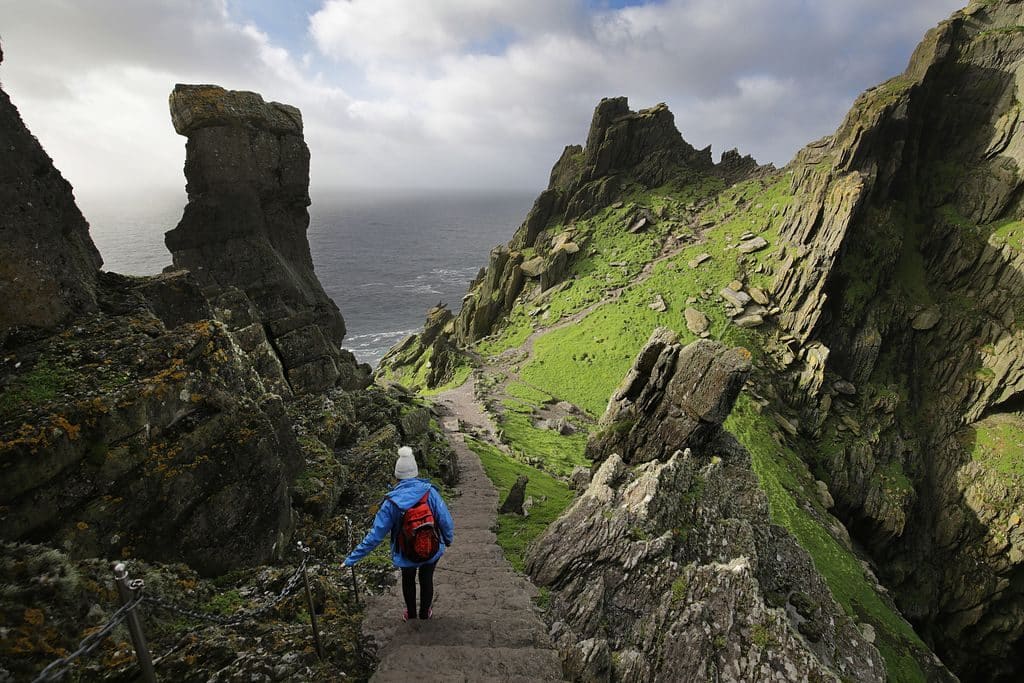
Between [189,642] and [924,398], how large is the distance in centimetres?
6972

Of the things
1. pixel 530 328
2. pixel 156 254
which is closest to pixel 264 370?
pixel 530 328

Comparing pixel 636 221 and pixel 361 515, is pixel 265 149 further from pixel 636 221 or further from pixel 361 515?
pixel 636 221

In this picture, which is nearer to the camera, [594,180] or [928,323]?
[928,323]

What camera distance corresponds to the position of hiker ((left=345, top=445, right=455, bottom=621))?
9.07m

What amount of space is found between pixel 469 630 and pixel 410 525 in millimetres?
3287

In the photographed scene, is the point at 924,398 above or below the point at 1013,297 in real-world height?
below

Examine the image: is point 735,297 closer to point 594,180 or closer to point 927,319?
point 927,319

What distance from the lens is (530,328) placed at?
6862cm

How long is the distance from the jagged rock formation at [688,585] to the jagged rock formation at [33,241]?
1347cm

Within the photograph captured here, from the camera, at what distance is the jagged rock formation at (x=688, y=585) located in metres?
11.1

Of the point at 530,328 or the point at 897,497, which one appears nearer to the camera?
the point at 897,497

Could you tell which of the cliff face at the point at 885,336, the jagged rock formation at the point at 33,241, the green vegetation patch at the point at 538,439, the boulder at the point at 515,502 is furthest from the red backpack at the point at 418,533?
the green vegetation patch at the point at 538,439

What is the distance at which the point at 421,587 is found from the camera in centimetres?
1000

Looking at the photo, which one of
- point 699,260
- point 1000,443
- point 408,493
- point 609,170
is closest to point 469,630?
point 408,493
